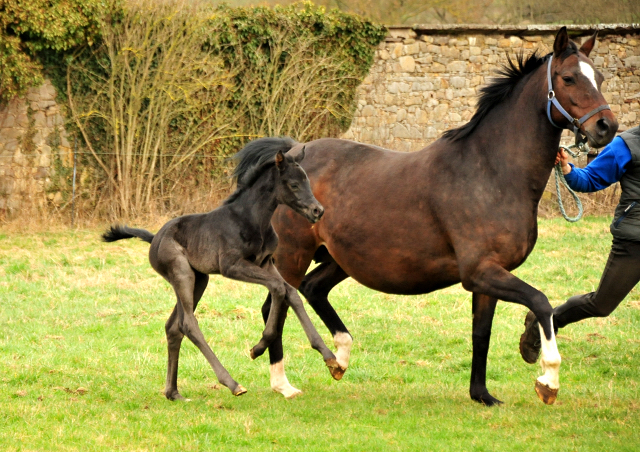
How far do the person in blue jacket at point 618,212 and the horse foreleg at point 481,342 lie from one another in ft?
2.16

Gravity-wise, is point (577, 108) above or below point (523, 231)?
above

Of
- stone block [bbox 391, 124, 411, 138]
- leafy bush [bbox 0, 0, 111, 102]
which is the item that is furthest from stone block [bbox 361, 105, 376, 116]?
leafy bush [bbox 0, 0, 111, 102]

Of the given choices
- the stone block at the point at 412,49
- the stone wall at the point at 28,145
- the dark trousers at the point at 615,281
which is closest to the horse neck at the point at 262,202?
the dark trousers at the point at 615,281

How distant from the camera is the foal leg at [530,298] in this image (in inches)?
189

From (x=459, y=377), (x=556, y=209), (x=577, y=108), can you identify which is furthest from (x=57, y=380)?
(x=556, y=209)

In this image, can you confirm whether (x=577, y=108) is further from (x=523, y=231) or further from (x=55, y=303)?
(x=55, y=303)

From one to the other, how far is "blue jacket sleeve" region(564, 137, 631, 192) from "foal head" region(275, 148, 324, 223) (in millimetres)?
1901

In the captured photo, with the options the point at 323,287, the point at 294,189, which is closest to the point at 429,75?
the point at 323,287

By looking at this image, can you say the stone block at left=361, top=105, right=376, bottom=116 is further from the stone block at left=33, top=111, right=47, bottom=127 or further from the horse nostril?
the horse nostril

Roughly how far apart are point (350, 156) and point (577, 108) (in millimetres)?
2000

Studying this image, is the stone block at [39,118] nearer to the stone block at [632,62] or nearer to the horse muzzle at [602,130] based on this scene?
the horse muzzle at [602,130]

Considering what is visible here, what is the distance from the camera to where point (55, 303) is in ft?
30.8

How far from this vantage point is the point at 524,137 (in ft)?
17.6

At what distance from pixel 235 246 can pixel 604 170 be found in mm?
2671
